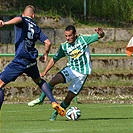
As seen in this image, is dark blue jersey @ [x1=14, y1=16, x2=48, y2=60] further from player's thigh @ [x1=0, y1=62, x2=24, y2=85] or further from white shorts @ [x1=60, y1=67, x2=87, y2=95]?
white shorts @ [x1=60, y1=67, x2=87, y2=95]

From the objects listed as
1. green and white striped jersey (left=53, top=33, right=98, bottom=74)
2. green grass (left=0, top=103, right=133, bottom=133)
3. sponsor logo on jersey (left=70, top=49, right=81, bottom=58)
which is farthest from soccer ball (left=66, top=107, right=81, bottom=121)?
sponsor logo on jersey (left=70, top=49, right=81, bottom=58)

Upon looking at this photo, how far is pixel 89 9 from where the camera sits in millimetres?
26156

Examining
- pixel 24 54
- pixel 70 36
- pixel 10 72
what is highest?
pixel 70 36

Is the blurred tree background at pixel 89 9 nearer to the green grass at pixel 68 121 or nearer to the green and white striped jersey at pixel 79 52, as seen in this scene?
the green grass at pixel 68 121

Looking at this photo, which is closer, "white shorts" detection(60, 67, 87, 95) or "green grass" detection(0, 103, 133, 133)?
"green grass" detection(0, 103, 133, 133)

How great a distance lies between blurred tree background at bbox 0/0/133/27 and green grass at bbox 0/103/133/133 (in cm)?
873

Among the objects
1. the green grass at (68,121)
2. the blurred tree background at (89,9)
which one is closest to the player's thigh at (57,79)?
the green grass at (68,121)

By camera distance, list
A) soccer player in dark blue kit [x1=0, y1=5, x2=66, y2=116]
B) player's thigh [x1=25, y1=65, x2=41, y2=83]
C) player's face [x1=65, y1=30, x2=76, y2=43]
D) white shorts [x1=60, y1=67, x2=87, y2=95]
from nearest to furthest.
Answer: soccer player in dark blue kit [x1=0, y1=5, x2=66, y2=116] → player's thigh [x1=25, y1=65, x2=41, y2=83] → player's face [x1=65, y1=30, x2=76, y2=43] → white shorts [x1=60, y1=67, x2=87, y2=95]

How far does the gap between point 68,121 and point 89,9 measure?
13162 millimetres

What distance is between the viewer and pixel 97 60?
73.5 feet

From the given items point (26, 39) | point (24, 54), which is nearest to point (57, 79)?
point (24, 54)

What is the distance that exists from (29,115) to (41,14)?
10330mm

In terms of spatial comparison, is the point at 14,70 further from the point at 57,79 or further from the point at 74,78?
the point at 74,78

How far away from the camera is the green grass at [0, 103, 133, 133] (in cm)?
1152
